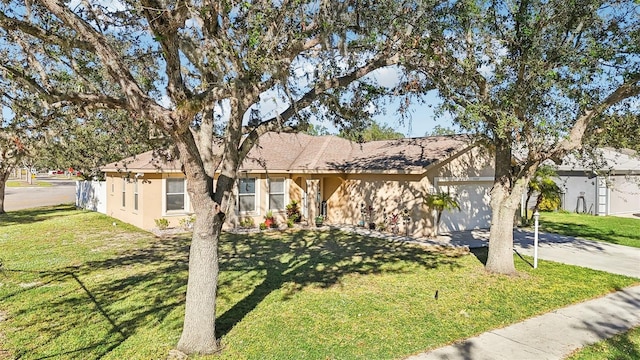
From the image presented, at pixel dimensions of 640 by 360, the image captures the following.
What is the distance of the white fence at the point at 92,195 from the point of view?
2155 cm

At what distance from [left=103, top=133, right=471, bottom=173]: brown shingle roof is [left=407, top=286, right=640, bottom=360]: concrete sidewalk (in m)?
7.46

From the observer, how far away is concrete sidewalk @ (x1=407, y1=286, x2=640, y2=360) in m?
5.58

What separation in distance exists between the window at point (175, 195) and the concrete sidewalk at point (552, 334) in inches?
503

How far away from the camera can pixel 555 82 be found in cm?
820

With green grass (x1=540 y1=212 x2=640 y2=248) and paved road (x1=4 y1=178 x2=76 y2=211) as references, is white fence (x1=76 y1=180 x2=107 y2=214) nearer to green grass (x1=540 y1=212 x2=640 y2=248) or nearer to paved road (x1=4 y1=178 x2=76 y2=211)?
paved road (x1=4 y1=178 x2=76 y2=211)

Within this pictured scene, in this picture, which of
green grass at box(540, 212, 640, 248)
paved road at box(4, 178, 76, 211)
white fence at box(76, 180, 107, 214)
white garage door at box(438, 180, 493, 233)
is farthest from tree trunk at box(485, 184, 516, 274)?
paved road at box(4, 178, 76, 211)

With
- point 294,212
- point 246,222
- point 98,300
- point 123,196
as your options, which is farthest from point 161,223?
point 98,300

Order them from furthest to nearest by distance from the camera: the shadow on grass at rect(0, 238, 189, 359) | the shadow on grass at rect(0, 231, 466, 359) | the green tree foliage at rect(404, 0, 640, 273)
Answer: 1. the green tree foliage at rect(404, 0, 640, 273)
2. the shadow on grass at rect(0, 231, 466, 359)
3. the shadow on grass at rect(0, 238, 189, 359)

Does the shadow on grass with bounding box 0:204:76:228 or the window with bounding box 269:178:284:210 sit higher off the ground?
the window with bounding box 269:178:284:210

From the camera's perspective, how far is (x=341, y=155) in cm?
1962

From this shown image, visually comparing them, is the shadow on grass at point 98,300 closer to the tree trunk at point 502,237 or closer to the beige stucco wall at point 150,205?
the beige stucco wall at point 150,205

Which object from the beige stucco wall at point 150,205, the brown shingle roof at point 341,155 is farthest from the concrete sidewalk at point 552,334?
the beige stucco wall at point 150,205

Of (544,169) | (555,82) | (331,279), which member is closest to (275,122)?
(331,279)

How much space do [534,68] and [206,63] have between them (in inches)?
257
